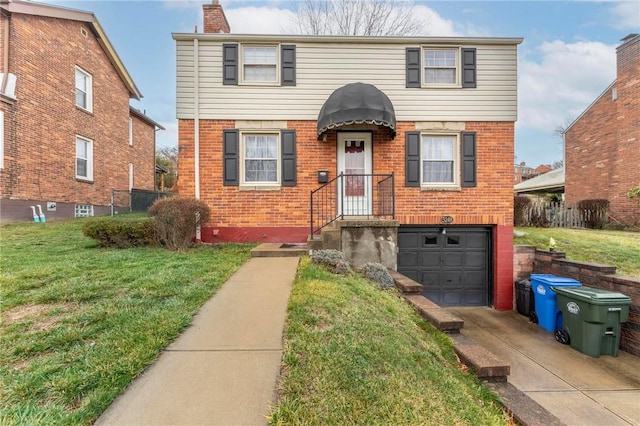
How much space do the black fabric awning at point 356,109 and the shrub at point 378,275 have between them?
10.6 feet

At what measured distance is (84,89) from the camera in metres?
13.3

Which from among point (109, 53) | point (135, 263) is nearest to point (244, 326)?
point (135, 263)

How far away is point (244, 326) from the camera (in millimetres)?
3080

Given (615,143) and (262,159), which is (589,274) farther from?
(615,143)

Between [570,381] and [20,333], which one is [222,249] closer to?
[20,333]

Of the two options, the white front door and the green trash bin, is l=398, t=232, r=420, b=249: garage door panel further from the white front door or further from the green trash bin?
the green trash bin

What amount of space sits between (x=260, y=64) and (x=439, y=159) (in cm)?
531

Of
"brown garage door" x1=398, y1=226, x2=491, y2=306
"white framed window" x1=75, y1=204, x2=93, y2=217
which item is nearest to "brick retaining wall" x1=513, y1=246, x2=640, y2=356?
"brown garage door" x1=398, y1=226, x2=491, y2=306

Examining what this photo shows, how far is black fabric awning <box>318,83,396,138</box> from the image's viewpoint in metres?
6.96

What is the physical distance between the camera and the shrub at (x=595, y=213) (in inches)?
520

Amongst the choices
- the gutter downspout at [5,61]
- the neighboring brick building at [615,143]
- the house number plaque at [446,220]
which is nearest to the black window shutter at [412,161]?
the house number plaque at [446,220]

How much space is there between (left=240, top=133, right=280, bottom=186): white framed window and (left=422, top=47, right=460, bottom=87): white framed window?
4.35m

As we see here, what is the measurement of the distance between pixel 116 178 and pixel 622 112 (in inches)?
910

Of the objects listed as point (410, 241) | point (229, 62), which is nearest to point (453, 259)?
point (410, 241)
